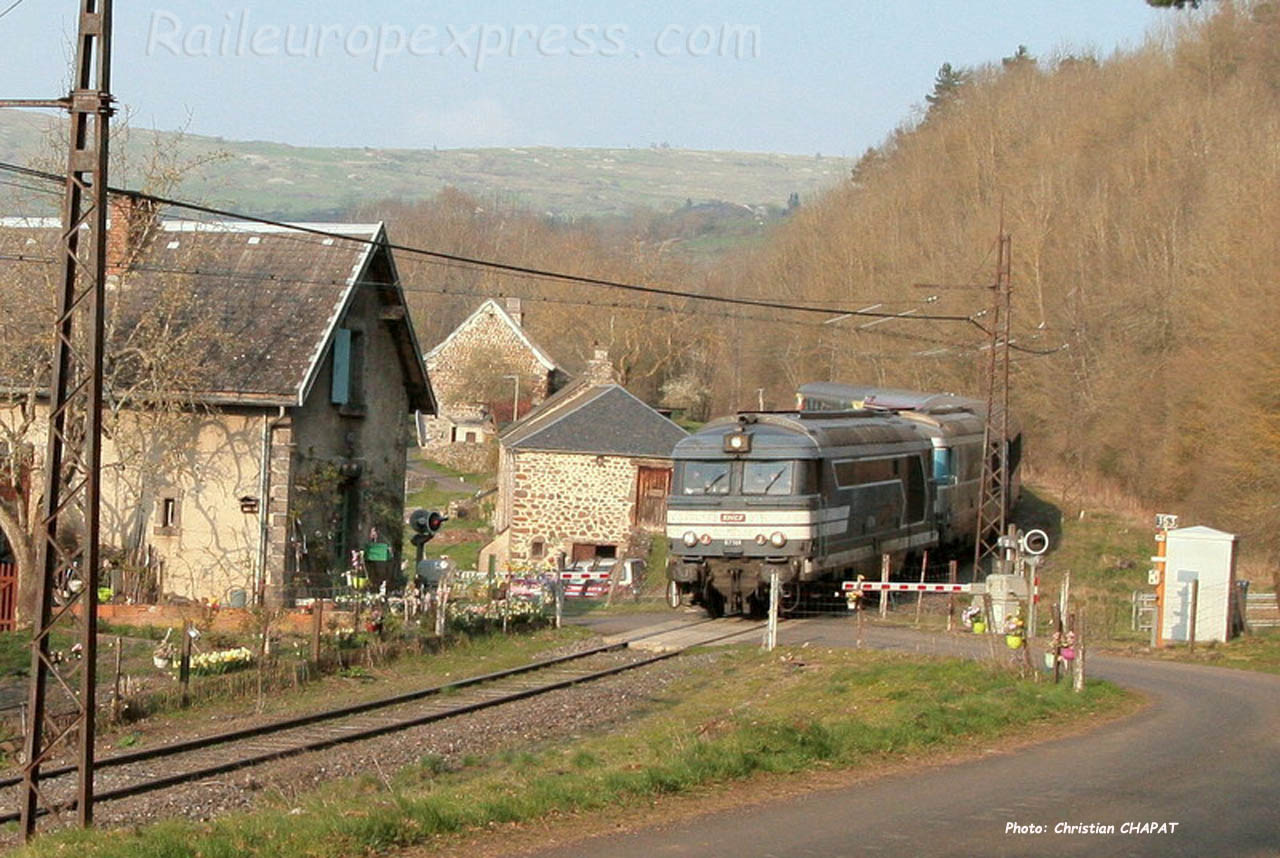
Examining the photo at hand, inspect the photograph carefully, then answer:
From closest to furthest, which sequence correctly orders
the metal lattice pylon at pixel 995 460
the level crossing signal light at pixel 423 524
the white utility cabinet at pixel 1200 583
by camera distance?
the white utility cabinet at pixel 1200 583
the level crossing signal light at pixel 423 524
the metal lattice pylon at pixel 995 460

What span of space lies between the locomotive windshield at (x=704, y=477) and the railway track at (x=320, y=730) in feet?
10.9

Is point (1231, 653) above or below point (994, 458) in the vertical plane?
below

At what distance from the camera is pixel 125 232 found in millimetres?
29672

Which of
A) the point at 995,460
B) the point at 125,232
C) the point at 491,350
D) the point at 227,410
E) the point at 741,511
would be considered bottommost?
the point at 741,511

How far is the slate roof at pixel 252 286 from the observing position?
93.6 ft

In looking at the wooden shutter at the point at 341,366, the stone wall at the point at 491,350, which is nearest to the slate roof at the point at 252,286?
the wooden shutter at the point at 341,366

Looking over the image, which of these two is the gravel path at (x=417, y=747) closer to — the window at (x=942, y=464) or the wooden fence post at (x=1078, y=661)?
the wooden fence post at (x=1078, y=661)

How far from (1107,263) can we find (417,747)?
140 feet

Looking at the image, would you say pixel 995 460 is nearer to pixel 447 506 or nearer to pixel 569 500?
pixel 569 500

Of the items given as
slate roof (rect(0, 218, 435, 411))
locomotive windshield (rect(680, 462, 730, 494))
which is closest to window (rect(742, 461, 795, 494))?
locomotive windshield (rect(680, 462, 730, 494))

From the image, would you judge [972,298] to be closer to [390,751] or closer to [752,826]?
[390,751]

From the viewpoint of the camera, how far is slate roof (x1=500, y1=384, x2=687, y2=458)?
48219 mm

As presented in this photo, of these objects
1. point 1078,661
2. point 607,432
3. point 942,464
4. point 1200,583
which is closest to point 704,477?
point 1200,583

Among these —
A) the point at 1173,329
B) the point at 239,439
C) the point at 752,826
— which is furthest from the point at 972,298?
the point at 752,826
